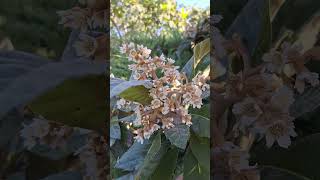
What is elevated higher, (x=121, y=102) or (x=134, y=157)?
(x=121, y=102)

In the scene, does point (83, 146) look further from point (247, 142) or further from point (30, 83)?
point (247, 142)

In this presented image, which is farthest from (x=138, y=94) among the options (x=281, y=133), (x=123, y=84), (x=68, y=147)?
(x=281, y=133)

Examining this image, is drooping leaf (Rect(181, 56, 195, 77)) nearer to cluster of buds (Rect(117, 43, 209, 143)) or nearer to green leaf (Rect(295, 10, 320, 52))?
cluster of buds (Rect(117, 43, 209, 143))

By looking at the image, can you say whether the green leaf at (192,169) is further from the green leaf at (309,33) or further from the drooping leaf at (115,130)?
the green leaf at (309,33)

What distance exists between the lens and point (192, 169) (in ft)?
4.74

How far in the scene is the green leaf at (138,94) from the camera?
1.47 metres

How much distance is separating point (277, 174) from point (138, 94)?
0.56m

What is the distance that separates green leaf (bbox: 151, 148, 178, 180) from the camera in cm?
147

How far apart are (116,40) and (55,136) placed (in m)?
0.54

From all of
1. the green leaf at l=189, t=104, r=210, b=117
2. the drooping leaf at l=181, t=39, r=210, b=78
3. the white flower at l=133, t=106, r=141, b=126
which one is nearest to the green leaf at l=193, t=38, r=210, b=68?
the drooping leaf at l=181, t=39, r=210, b=78

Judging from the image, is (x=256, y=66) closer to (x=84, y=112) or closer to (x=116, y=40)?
(x=84, y=112)

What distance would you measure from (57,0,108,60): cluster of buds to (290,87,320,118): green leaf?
1.65ft

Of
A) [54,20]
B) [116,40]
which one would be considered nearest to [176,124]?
[116,40]

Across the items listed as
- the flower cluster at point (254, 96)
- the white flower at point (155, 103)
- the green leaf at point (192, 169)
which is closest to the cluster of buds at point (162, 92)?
the white flower at point (155, 103)
